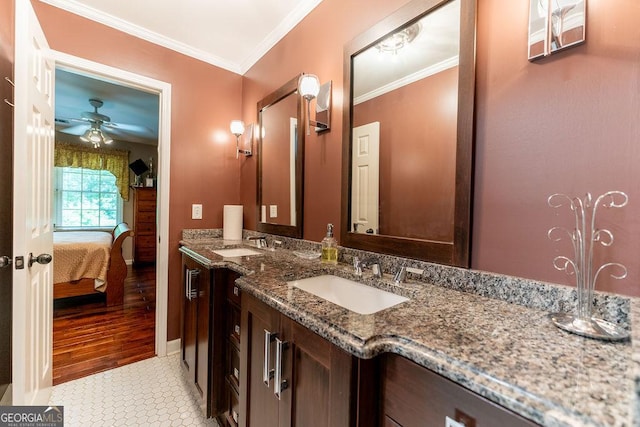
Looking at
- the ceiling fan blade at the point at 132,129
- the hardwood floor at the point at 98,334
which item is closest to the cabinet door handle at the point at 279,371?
the hardwood floor at the point at 98,334

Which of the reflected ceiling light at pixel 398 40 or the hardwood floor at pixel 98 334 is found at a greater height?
the reflected ceiling light at pixel 398 40

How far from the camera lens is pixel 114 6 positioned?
188cm

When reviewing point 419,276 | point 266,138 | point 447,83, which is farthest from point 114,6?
point 419,276

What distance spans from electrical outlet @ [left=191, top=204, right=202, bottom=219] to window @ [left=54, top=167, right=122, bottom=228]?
4037 mm

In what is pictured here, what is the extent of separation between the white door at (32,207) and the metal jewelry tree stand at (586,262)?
1.92m

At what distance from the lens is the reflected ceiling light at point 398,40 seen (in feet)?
3.97

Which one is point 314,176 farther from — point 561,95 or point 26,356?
point 26,356

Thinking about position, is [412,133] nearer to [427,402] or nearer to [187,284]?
[427,402]

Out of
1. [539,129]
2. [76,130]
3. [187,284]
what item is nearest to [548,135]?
[539,129]

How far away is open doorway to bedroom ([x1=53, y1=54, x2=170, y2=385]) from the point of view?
7.23 ft

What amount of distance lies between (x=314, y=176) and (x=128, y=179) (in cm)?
519

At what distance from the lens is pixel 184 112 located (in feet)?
7.68

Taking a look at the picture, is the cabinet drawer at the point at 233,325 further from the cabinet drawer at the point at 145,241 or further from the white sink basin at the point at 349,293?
the cabinet drawer at the point at 145,241

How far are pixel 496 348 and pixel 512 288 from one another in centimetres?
→ 40
